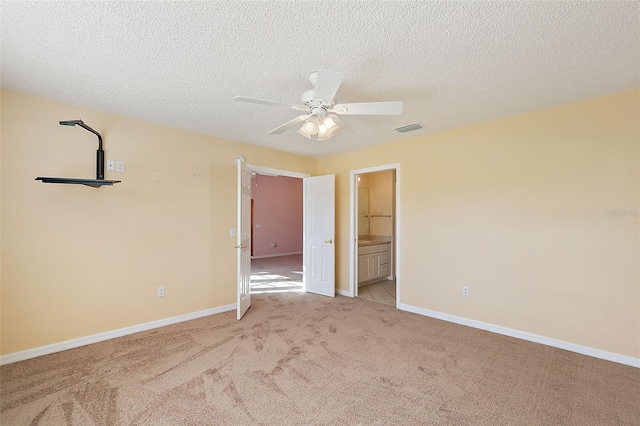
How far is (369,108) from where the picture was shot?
7.15ft

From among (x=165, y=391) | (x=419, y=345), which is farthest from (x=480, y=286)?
(x=165, y=391)

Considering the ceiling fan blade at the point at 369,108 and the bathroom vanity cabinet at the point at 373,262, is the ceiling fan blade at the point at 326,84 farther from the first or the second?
the bathroom vanity cabinet at the point at 373,262

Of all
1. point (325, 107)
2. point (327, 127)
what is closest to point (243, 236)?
point (327, 127)

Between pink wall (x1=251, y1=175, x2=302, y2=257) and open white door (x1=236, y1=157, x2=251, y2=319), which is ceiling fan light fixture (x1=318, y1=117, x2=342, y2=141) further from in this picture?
pink wall (x1=251, y1=175, x2=302, y2=257)

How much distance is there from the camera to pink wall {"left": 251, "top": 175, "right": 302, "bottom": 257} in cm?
933

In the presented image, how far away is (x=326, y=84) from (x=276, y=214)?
8.17 metres

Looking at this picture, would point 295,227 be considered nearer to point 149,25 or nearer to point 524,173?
point 524,173

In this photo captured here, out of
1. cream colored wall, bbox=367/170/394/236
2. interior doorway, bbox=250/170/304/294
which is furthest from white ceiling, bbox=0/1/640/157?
interior doorway, bbox=250/170/304/294

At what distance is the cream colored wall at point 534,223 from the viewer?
252cm

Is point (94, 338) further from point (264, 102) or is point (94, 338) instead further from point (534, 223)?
point (534, 223)

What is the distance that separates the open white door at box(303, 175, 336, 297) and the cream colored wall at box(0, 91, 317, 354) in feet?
4.83

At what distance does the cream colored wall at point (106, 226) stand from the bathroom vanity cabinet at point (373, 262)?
237 centimetres

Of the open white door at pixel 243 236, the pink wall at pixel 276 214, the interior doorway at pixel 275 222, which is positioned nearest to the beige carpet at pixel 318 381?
the open white door at pixel 243 236

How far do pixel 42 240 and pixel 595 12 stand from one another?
4659mm
